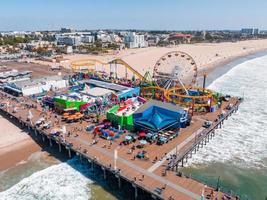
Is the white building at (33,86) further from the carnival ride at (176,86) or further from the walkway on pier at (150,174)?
the walkway on pier at (150,174)

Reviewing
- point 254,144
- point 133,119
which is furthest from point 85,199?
point 254,144

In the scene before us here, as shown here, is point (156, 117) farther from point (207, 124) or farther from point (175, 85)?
point (175, 85)

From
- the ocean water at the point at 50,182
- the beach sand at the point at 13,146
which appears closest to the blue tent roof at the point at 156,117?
the ocean water at the point at 50,182

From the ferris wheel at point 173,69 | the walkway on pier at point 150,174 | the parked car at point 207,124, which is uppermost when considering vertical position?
the ferris wheel at point 173,69

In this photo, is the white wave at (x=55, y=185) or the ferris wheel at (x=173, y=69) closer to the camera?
the white wave at (x=55, y=185)

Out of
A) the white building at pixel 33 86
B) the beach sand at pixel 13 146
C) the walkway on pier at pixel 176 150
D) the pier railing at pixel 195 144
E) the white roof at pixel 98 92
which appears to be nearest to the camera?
the walkway on pier at pixel 176 150

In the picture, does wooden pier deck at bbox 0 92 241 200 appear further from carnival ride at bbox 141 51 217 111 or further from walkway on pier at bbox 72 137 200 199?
carnival ride at bbox 141 51 217 111

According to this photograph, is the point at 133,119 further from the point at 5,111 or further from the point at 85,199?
the point at 5,111
